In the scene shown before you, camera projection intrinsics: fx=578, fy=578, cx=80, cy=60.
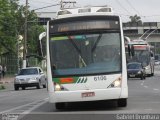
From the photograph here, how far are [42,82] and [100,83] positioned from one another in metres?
23.3

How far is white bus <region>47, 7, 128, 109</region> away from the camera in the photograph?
17.8m

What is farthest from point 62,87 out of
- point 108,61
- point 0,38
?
point 0,38

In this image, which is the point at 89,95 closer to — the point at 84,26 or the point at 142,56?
the point at 84,26

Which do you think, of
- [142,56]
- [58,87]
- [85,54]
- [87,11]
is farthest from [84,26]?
[142,56]

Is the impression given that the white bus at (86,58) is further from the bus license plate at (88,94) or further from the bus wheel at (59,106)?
the bus wheel at (59,106)

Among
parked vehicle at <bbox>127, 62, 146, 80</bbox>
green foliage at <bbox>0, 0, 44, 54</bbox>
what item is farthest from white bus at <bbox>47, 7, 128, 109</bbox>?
green foliage at <bbox>0, 0, 44, 54</bbox>

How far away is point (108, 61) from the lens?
18.1 m

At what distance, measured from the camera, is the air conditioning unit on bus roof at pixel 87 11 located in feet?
61.9

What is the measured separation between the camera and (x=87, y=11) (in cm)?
1905

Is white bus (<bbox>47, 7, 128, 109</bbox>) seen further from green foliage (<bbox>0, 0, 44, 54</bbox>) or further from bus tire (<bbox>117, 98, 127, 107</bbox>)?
green foliage (<bbox>0, 0, 44, 54</bbox>)

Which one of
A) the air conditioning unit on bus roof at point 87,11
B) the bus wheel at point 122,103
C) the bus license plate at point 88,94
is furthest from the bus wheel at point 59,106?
the air conditioning unit on bus roof at point 87,11

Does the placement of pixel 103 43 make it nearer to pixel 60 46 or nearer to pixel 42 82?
pixel 60 46

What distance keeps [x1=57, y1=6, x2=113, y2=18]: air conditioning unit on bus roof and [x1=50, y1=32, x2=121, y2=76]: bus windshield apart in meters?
0.81

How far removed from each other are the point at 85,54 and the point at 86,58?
14 cm
